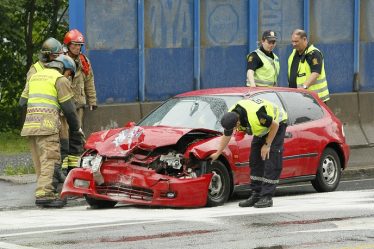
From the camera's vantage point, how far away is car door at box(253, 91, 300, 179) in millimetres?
14430

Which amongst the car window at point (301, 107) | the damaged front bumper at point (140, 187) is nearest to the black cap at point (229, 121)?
the damaged front bumper at point (140, 187)

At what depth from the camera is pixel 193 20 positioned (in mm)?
19469

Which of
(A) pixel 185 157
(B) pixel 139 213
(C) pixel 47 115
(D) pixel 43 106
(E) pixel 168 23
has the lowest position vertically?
(B) pixel 139 213

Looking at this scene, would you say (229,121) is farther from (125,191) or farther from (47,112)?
(47,112)

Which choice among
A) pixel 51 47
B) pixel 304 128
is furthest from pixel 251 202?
pixel 51 47

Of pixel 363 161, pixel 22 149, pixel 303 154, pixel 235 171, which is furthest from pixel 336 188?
pixel 22 149

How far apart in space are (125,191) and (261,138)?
162 cm

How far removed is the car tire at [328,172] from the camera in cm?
1505

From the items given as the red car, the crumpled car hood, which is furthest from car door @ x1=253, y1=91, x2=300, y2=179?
the crumpled car hood

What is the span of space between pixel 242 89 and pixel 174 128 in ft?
4.36

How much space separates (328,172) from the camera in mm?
15219

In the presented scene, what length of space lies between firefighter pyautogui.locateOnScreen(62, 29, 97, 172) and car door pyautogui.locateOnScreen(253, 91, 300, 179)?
271cm

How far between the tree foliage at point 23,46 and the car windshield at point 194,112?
10635 mm

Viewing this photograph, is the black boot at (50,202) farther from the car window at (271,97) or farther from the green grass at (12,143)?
the green grass at (12,143)
